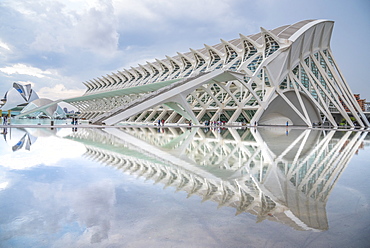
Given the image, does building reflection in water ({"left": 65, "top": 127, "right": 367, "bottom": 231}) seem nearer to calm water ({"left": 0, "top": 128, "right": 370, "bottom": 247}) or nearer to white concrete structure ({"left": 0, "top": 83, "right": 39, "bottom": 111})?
calm water ({"left": 0, "top": 128, "right": 370, "bottom": 247})

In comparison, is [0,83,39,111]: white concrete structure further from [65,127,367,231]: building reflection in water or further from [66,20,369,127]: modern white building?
[65,127,367,231]: building reflection in water

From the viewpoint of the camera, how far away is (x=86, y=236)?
107 inches

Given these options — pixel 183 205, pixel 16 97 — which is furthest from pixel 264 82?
pixel 16 97

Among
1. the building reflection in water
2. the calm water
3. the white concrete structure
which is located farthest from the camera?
the white concrete structure

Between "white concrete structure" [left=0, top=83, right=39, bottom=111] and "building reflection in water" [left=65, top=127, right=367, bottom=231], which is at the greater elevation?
"white concrete structure" [left=0, top=83, right=39, bottom=111]

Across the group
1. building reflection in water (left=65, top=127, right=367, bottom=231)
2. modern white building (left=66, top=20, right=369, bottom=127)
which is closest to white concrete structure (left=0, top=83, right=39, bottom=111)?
modern white building (left=66, top=20, right=369, bottom=127)

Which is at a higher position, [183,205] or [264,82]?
[264,82]

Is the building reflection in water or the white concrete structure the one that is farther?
the white concrete structure

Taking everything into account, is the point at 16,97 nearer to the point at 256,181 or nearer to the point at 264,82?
the point at 264,82

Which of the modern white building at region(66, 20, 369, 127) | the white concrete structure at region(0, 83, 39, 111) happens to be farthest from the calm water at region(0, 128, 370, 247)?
the white concrete structure at region(0, 83, 39, 111)

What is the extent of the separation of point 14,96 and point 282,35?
77.2 metres

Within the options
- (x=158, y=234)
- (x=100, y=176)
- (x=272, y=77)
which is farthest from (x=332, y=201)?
(x=272, y=77)

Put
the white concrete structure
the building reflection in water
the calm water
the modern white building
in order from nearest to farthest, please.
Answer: the calm water < the building reflection in water < the modern white building < the white concrete structure

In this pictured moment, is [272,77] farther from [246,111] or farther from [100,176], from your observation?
[100,176]
